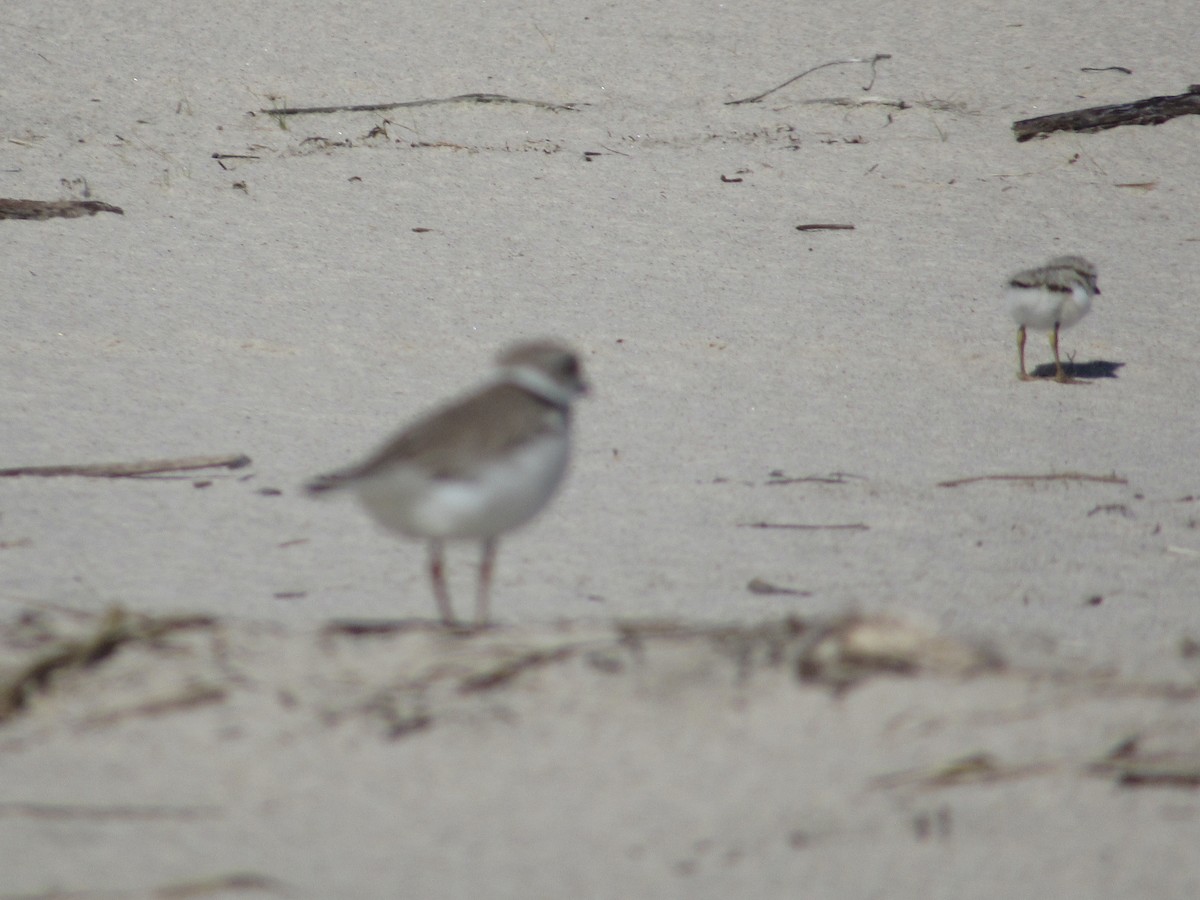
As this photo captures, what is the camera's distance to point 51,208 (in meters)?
9.55

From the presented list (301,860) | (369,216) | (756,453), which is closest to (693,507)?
(756,453)

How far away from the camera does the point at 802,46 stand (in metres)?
12.0

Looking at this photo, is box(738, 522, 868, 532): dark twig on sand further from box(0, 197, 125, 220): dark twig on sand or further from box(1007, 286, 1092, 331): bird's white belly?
box(0, 197, 125, 220): dark twig on sand

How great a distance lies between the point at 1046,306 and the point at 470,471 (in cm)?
503

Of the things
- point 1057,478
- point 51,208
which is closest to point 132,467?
point 51,208

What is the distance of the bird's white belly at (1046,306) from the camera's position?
793 cm

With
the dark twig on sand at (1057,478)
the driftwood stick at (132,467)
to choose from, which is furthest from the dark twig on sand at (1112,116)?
the driftwood stick at (132,467)

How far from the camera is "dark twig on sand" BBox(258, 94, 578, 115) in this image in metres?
10.9

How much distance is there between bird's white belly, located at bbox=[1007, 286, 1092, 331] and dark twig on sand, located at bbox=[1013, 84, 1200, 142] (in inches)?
123

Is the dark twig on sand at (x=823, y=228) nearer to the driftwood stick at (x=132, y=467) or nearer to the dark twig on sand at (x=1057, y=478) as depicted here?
the dark twig on sand at (x=1057, y=478)

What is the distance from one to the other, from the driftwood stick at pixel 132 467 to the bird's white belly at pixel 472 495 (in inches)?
106

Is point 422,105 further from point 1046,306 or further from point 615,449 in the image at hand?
point 1046,306

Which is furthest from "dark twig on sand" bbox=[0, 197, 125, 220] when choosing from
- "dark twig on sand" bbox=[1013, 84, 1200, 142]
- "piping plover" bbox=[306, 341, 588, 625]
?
"dark twig on sand" bbox=[1013, 84, 1200, 142]

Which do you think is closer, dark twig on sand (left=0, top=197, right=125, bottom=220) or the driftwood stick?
the driftwood stick
